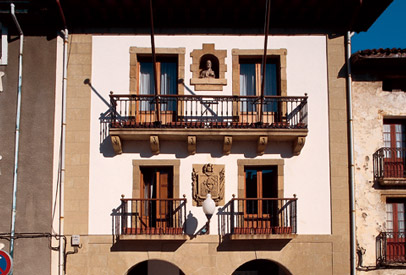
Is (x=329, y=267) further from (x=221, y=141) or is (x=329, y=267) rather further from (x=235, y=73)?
(x=235, y=73)

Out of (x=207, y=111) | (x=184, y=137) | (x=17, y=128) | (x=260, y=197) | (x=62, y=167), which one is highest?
(x=207, y=111)

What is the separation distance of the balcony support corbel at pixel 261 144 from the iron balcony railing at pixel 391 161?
2820 millimetres

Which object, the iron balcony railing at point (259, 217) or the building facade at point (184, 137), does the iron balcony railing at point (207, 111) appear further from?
the iron balcony railing at point (259, 217)

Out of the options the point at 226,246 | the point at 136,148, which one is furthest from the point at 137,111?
the point at 226,246

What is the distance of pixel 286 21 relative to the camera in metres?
13.4

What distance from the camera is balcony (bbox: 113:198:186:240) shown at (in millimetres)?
12031

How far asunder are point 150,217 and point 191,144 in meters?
2.05

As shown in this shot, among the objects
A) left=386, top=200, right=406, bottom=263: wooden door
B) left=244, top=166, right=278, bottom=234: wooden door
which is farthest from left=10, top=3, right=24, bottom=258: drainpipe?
left=386, top=200, right=406, bottom=263: wooden door

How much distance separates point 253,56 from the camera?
13305 millimetres

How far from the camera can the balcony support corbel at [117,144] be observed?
40.5 ft

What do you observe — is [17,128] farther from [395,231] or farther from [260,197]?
[395,231]

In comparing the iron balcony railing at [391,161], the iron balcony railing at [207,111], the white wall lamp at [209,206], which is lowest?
the white wall lamp at [209,206]

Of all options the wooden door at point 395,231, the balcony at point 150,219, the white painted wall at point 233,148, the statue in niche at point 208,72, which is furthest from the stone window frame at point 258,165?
the wooden door at point 395,231

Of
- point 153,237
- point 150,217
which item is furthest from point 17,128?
point 153,237
